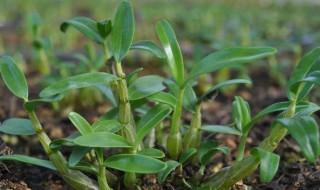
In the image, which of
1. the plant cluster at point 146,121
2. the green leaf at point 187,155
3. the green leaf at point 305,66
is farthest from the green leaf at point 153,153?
the green leaf at point 305,66

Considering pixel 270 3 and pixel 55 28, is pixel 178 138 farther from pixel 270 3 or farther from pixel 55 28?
pixel 270 3

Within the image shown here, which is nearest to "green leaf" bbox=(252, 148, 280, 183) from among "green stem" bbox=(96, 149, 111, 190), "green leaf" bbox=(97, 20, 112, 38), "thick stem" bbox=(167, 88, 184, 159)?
"thick stem" bbox=(167, 88, 184, 159)

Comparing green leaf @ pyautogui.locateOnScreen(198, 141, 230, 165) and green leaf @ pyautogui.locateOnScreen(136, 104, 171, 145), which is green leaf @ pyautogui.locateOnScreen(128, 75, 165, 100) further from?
green leaf @ pyautogui.locateOnScreen(198, 141, 230, 165)

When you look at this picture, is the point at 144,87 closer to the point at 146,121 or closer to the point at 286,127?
the point at 146,121

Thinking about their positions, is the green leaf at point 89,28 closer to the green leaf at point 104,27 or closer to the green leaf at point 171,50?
the green leaf at point 104,27

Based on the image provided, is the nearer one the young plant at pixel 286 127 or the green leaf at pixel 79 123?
the young plant at pixel 286 127

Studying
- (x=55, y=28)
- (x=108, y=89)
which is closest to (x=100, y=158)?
(x=108, y=89)
